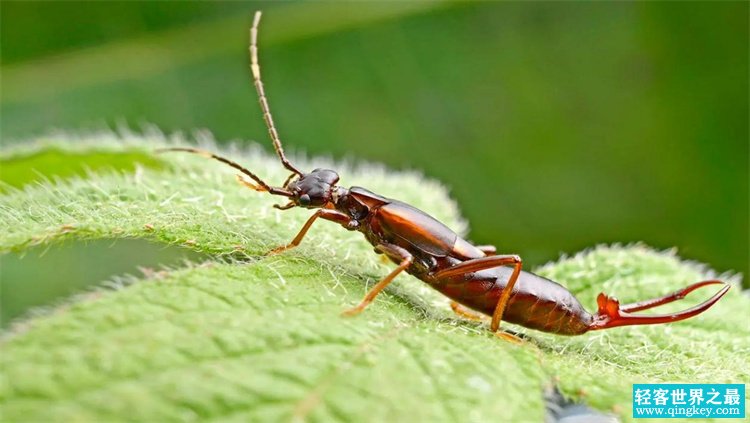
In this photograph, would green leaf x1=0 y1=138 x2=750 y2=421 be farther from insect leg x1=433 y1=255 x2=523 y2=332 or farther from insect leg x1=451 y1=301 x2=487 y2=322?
insect leg x1=433 y1=255 x2=523 y2=332

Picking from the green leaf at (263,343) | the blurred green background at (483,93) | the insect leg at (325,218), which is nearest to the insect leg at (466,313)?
the green leaf at (263,343)

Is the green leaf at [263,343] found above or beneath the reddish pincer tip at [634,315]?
beneath

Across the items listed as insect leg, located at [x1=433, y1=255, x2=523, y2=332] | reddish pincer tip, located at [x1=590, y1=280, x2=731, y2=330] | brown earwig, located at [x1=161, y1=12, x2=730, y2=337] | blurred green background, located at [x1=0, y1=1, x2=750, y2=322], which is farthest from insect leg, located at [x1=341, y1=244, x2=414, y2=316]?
blurred green background, located at [x1=0, y1=1, x2=750, y2=322]

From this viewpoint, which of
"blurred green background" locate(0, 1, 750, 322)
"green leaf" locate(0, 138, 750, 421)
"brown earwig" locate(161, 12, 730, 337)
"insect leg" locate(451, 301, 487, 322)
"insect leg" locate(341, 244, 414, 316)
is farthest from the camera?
"blurred green background" locate(0, 1, 750, 322)

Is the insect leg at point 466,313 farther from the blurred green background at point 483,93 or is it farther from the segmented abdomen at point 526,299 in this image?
the blurred green background at point 483,93

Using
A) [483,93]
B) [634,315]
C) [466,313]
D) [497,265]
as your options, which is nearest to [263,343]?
[497,265]

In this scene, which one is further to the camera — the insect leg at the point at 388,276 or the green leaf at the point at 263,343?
the insect leg at the point at 388,276

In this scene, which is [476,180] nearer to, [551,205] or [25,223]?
[551,205]

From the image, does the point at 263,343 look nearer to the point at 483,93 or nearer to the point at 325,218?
the point at 325,218
